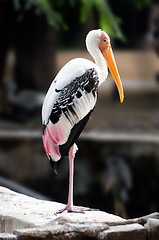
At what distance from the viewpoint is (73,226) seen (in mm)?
3303

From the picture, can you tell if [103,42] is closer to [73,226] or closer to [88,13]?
[73,226]

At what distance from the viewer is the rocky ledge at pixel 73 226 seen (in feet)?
10.5

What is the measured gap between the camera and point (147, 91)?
41.7 ft

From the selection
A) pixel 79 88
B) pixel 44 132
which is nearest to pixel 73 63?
pixel 79 88

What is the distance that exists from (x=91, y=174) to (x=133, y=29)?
10.4 meters

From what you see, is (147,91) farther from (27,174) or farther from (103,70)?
(103,70)

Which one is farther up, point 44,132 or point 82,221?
point 44,132

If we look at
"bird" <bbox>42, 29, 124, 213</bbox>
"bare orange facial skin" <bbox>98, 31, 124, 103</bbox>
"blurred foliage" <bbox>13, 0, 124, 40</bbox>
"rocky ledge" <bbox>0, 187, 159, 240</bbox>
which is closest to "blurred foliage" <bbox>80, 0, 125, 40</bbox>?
"blurred foliage" <bbox>13, 0, 124, 40</bbox>

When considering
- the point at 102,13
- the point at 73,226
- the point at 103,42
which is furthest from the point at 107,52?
the point at 102,13

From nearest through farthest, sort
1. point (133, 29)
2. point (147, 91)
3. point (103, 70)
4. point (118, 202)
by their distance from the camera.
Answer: point (103, 70), point (118, 202), point (147, 91), point (133, 29)

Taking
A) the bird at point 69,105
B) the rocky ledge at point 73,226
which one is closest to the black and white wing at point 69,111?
the bird at point 69,105

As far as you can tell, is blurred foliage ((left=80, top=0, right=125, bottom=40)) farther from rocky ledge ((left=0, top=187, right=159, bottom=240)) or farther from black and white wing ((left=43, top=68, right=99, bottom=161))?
rocky ledge ((left=0, top=187, right=159, bottom=240))

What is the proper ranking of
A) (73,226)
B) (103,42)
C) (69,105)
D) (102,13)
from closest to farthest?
(73,226) → (69,105) → (103,42) → (102,13)

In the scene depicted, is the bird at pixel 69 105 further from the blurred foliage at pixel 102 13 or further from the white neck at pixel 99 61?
the blurred foliage at pixel 102 13
